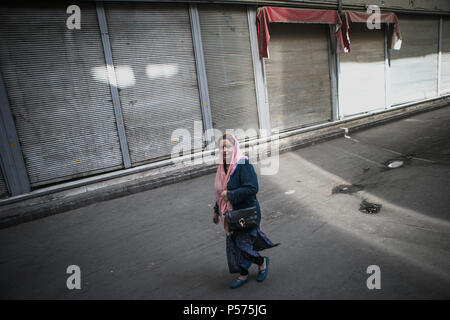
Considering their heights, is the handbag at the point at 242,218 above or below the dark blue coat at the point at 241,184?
below

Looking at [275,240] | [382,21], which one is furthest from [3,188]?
[382,21]

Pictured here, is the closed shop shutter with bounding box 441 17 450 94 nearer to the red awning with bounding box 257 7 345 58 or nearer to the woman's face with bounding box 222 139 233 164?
the red awning with bounding box 257 7 345 58

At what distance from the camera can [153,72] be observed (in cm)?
742

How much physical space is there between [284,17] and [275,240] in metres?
7.19

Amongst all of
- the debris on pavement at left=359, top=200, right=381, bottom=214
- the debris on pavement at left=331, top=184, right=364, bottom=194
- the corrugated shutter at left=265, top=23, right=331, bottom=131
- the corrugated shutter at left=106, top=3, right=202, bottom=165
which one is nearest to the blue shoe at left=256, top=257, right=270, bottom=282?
the debris on pavement at left=359, top=200, right=381, bottom=214

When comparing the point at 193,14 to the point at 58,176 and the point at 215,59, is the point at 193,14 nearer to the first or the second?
the point at 215,59

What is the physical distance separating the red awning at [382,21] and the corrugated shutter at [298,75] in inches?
27.6

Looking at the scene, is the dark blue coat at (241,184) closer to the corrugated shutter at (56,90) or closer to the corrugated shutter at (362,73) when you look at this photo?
the corrugated shutter at (56,90)

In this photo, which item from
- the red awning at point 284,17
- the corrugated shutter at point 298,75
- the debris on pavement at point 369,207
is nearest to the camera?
the debris on pavement at point 369,207

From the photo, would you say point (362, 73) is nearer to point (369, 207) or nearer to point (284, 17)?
point (284, 17)

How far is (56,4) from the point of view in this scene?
6.29 meters

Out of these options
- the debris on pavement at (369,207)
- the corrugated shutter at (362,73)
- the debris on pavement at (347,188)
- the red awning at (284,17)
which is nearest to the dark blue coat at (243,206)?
the debris on pavement at (369,207)

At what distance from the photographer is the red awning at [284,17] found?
339 inches

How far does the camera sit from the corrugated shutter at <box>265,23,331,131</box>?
9.53 meters
